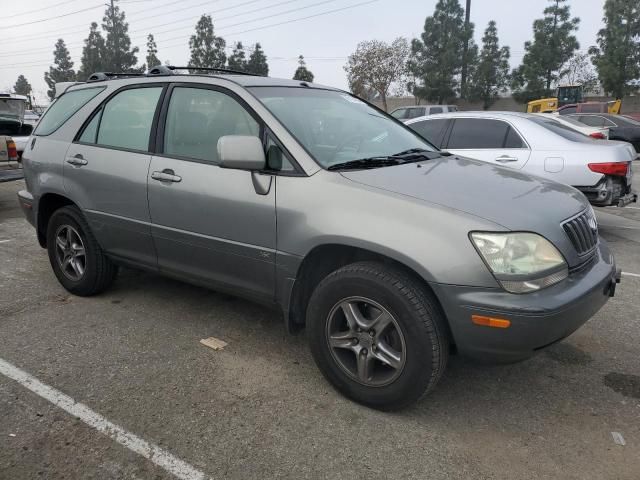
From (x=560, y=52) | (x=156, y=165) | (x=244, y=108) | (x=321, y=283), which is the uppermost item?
(x=560, y=52)

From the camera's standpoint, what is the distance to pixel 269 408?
276 cm

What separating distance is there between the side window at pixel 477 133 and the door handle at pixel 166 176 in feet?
15.2

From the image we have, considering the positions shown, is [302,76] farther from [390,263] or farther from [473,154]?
[390,263]

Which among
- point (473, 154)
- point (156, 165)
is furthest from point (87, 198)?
point (473, 154)

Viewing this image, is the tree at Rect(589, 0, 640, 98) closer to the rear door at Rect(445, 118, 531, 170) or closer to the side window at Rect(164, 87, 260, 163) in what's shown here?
the rear door at Rect(445, 118, 531, 170)

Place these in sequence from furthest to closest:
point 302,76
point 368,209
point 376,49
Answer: point 302,76
point 376,49
point 368,209

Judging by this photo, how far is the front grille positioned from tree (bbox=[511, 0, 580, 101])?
44171mm

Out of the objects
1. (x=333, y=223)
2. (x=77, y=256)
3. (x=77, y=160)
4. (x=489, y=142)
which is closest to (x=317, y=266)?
(x=333, y=223)

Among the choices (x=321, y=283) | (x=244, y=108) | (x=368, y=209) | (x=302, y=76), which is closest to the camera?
(x=368, y=209)

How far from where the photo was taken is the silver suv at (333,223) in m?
2.38

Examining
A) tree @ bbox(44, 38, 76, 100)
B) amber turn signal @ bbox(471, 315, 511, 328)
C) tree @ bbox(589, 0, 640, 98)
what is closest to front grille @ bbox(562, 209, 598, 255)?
amber turn signal @ bbox(471, 315, 511, 328)

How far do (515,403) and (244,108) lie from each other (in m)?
2.36

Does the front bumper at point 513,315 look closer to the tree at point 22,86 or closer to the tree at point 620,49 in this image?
the tree at point 620,49

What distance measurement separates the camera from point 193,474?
2.26m
